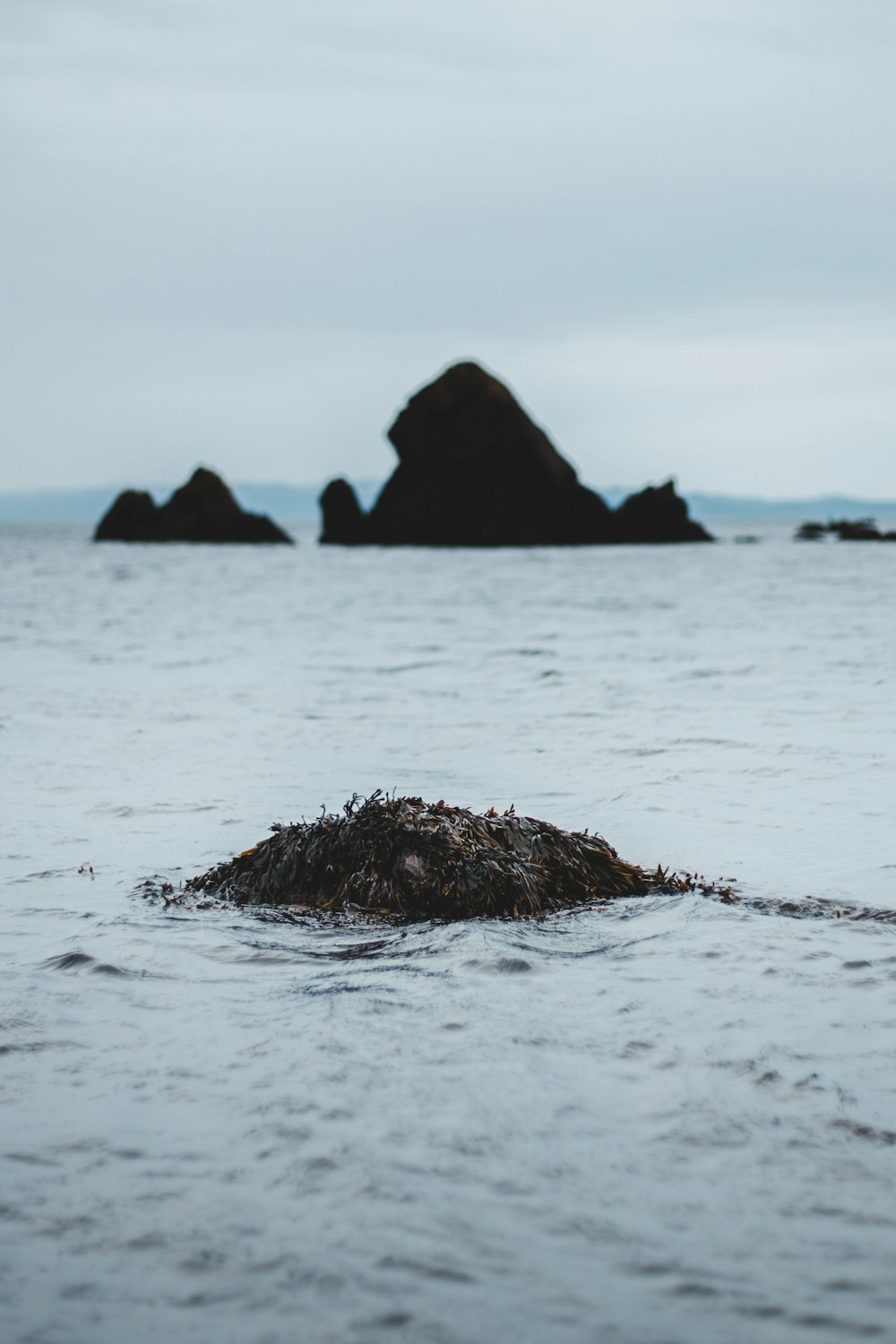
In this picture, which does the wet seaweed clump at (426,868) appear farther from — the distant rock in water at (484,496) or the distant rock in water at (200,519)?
the distant rock in water at (200,519)

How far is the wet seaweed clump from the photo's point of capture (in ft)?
20.7

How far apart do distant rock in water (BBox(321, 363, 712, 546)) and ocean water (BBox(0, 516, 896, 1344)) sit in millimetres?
86351

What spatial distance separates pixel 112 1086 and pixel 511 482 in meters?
94.9

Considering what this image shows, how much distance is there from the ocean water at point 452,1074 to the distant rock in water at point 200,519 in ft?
338

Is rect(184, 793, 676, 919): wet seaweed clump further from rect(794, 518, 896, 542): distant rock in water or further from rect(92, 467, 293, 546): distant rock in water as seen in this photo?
rect(92, 467, 293, 546): distant rock in water

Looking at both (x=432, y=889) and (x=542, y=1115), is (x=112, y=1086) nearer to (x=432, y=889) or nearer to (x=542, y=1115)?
(x=542, y=1115)

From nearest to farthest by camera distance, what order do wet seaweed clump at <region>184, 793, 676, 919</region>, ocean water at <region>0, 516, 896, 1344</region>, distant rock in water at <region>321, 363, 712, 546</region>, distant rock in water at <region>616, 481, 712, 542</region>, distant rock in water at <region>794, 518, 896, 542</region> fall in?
ocean water at <region>0, 516, 896, 1344</region> → wet seaweed clump at <region>184, 793, 676, 919</region> → distant rock in water at <region>616, 481, 712, 542</region> → distant rock in water at <region>321, 363, 712, 546</region> → distant rock in water at <region>794, 518, 896, 542</region>

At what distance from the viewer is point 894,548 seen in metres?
87.5

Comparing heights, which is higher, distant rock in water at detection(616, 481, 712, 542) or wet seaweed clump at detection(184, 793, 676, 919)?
distant rock in water at detection(616, 481, 712, 542)

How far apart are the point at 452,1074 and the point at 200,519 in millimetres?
112159

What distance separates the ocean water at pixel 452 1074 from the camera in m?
2.94

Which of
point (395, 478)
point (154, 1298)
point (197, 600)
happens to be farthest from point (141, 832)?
point (395, 478)

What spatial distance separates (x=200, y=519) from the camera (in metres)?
113

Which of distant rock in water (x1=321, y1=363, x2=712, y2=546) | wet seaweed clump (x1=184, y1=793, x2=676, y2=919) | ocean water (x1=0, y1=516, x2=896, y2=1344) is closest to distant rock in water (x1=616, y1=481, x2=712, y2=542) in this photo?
distant rock in water (x1=321, y1=363, x2=712, y2=546)
